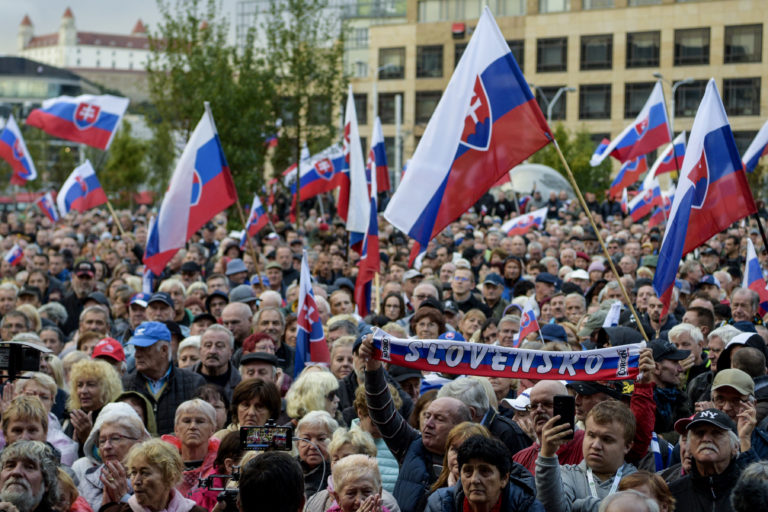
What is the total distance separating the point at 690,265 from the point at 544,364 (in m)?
9.07

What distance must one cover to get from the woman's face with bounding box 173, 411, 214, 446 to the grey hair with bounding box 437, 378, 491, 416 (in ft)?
4.95

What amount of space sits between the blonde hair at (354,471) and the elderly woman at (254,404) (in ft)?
5.72

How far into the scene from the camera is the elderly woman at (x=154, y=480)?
6242 millimetres

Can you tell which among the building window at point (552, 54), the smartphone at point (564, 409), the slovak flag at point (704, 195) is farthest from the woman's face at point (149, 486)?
the building window at point (552, 54)

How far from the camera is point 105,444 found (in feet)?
23.3

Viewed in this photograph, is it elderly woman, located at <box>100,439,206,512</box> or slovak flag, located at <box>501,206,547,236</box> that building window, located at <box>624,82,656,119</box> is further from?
elderly woman, located at <box>100,439,206,512</box>

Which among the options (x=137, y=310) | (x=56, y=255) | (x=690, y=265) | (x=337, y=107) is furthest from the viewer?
(x=337, y=107)

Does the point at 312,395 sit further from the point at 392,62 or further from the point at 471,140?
the point at 392,62

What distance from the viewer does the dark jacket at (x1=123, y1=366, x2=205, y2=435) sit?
9.09m

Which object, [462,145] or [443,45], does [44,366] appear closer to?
[462,145]

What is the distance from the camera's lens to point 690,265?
49.6 ft

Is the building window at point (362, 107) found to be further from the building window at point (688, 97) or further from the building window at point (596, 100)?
the building window at point (688, 97)

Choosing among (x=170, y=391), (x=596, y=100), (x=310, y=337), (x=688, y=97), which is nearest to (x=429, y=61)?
(x=596, y=100)

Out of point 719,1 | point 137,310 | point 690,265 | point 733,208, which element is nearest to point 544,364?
point 733,208
